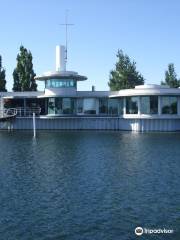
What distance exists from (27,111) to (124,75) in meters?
37.0

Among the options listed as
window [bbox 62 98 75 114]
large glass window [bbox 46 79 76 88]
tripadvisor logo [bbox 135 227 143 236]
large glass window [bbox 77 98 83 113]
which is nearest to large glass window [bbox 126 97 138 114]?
large glass window [bbox 77 98 83 113]

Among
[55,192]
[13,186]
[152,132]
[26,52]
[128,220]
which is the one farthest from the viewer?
[26,52]

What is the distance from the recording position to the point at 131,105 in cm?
7912

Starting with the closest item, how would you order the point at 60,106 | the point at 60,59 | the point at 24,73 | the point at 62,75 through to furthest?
the point at 62,75
the point at 60,106
the point at 60,59
the point at 24,73

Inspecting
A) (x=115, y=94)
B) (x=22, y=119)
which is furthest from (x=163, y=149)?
(x=22, y=119)

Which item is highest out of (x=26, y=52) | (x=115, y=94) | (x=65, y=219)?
(x=26, y=52)

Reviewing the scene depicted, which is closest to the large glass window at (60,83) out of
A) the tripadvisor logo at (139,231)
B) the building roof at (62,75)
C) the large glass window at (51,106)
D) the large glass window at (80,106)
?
the building roof at (62,75)

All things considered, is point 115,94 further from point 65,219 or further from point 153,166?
point 65,219

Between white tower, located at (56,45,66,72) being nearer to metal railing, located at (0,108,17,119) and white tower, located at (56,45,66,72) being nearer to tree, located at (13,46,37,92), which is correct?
metal railing, located at (0,108,17,119)

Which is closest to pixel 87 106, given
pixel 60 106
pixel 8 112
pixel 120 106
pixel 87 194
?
pixel 60 106

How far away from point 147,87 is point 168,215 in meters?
57.3

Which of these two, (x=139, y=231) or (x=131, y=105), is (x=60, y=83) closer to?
(x=131, y=105)

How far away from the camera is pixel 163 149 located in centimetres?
5034

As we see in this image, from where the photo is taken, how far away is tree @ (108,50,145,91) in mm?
111625
